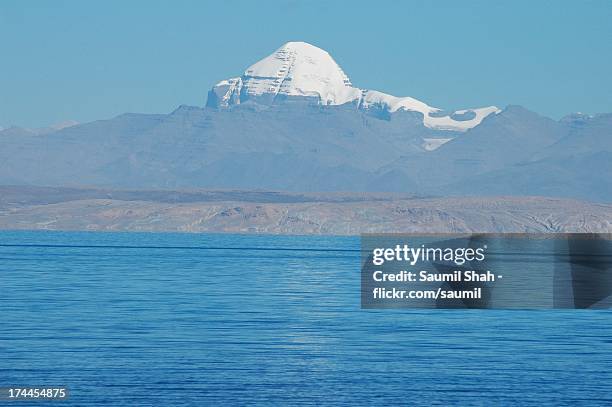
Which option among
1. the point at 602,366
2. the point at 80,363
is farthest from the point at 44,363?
the point at 602,366

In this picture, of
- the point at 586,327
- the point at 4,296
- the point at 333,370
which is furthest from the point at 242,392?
the point at 4,296

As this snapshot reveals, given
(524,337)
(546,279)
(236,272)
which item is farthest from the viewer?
(236,272)

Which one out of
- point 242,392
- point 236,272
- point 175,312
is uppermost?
point 236,272

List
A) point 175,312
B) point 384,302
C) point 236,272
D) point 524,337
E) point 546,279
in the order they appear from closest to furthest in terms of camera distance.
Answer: point 524,337
point 175,312
point 384,302
point 546,279
point 236,272

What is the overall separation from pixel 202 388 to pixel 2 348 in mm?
16010

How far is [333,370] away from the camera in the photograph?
6638cm

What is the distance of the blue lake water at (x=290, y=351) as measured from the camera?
5962cm

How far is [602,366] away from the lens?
68.9 m

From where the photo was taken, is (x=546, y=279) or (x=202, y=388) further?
(x=546, y=279)

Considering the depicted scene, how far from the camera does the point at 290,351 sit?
73500mm

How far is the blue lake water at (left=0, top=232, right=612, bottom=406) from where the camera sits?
59.6 metres

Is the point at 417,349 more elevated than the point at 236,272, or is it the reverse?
→ the point at 236,272

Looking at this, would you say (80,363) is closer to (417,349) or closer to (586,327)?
(417,349)

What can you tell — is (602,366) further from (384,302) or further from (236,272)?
(236,272)
